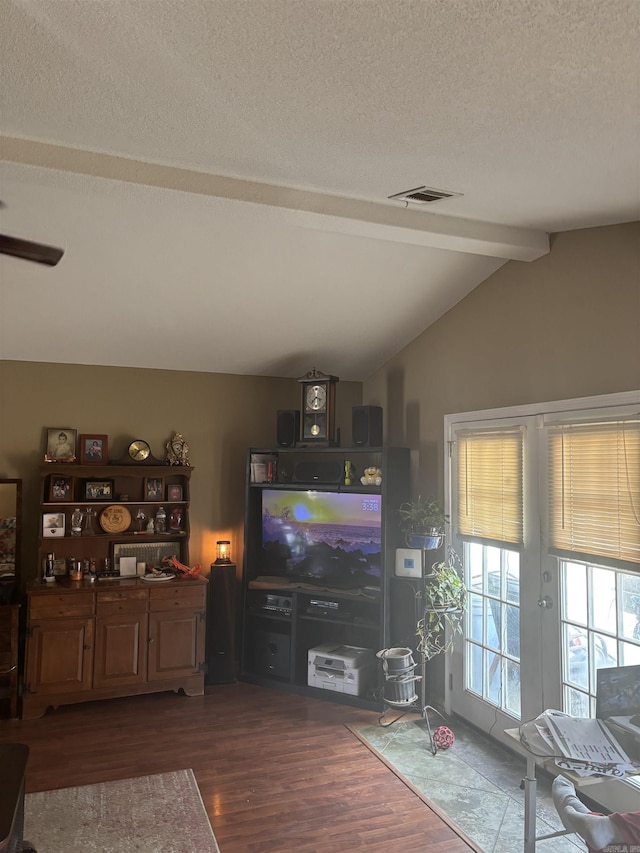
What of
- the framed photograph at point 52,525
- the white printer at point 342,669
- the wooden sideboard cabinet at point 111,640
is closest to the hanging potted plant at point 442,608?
the white printer at point 342,669

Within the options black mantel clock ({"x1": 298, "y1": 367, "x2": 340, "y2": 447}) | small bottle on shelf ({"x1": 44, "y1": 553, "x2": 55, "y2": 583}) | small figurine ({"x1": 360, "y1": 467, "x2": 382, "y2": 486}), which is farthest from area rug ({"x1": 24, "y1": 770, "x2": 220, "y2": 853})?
black mantel clock ({"x1": 298, "y1": 367, "x2": 340, "y2": 447})

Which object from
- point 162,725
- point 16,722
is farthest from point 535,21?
point 16,722

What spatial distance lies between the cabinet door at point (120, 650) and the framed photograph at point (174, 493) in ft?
3.19

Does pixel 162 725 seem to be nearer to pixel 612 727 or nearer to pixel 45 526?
pixel 45 526

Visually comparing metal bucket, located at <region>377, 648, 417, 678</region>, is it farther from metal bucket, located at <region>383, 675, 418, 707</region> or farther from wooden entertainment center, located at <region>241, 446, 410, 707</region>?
wooden entertainment center, located at <region>241, 446, 410, 707</region>

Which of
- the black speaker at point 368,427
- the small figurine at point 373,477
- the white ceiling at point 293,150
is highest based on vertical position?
the white ceiling at point 293,150

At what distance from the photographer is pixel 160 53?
1903 mm

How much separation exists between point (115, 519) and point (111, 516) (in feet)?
0.13

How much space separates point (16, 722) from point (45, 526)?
1350mm

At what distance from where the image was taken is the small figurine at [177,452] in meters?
5.29

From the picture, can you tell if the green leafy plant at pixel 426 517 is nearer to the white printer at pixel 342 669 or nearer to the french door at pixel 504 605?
the french door at pixel 504 605

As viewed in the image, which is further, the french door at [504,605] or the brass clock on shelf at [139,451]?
the brass clock on shelf at [139,451]

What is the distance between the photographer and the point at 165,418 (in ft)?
17.8

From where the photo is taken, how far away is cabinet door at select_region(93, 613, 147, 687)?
4.62 metres
